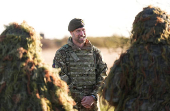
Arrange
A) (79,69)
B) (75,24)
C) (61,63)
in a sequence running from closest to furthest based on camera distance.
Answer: (61,63) → (79,69) → (75,24)

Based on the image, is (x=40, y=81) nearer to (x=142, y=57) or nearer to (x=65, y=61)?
(x=142, y=57)

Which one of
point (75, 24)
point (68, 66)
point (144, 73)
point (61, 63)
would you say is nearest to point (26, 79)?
point (144, 73)

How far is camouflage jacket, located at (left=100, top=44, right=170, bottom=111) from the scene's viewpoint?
4.57 meters

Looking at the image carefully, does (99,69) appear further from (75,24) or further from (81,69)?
(75,24)

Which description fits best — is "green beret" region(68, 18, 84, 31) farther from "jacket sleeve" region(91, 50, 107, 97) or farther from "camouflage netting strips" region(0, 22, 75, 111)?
"camouflage netting strips" region(0, 22, 75, 111)

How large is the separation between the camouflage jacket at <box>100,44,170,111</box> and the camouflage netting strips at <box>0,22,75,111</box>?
1.27m

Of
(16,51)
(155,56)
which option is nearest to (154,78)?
(155,56)

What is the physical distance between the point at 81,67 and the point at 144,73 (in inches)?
69.6

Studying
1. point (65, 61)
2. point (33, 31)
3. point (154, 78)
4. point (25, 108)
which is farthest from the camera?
point (65, 61)

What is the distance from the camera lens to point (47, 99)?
3.48 m

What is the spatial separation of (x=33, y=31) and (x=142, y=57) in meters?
1.80

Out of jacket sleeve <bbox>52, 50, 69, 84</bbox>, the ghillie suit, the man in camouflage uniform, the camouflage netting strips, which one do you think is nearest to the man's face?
the man in camouflage uniform

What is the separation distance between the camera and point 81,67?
607 centimetres

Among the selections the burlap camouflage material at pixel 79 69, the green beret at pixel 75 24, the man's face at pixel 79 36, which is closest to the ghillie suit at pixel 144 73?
the burlap camouflage material at pixel 79 69
